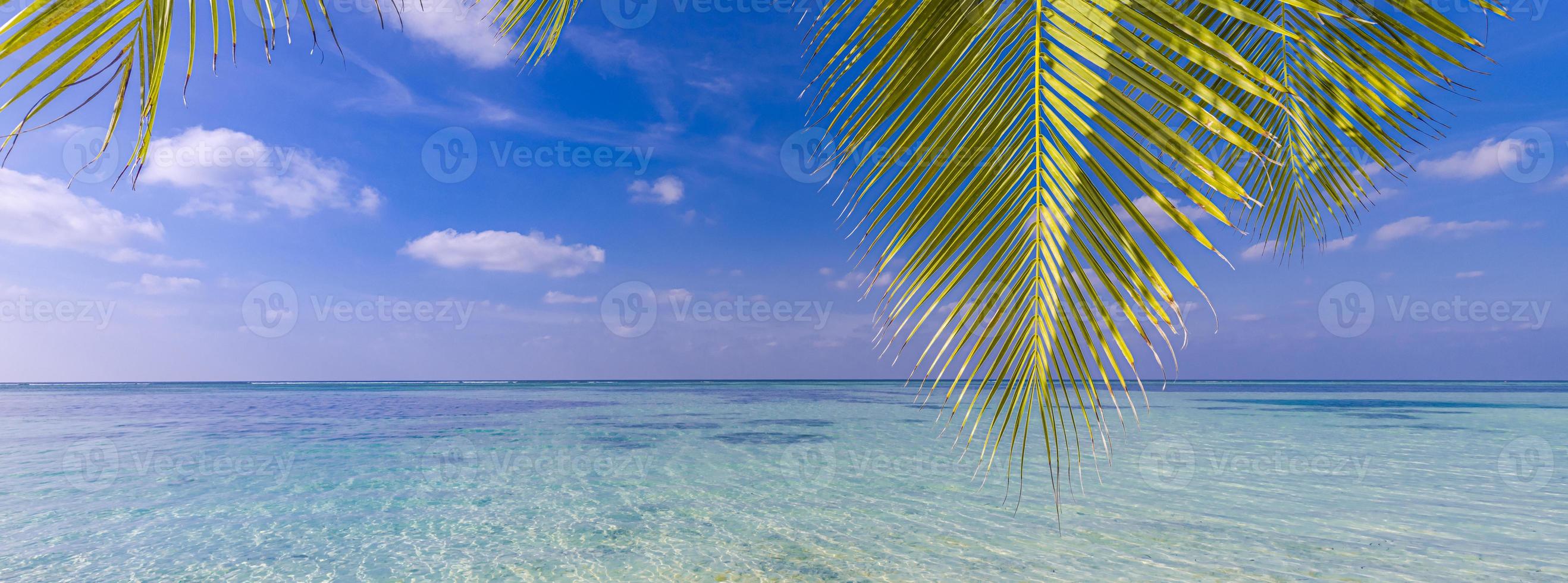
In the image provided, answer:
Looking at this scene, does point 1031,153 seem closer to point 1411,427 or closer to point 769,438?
point 769,438

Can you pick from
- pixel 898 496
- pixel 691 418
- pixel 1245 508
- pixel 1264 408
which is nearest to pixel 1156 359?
pixel 898 496

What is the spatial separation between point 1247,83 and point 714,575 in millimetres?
5129

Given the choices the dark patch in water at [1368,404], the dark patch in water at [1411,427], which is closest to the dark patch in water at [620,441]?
the dark patch in water at [1411,427]

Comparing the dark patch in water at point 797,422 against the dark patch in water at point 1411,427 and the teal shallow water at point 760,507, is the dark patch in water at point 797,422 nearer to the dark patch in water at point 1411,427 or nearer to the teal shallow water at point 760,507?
the teal shallow water at point 760,507

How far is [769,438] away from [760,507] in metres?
6.86

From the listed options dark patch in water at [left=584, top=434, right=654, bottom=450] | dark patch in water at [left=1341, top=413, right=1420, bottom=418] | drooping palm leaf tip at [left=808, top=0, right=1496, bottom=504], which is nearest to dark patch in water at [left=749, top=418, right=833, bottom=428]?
dark patch in water at [left=584, top=434, right=654, bottom=450]

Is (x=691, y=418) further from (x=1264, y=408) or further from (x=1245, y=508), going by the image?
(x=1264, y=408)

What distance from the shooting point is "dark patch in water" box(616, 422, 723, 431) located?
54.2ft

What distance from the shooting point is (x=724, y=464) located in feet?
34.9

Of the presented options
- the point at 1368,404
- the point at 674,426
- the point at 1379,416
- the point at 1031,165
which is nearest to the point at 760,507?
the point at 1031,165

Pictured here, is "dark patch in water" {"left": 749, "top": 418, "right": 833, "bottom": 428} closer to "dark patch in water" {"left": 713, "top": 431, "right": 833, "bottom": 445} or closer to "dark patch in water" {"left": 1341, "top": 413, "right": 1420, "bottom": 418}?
"dark patch in water" {"left": 713, "top": 431, "right": 833, "bottom": 445}

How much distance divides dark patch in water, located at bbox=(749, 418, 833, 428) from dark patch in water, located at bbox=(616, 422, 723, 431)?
1319 mm

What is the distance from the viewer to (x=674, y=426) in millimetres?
17125

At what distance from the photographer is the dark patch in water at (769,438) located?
13.6 meters
